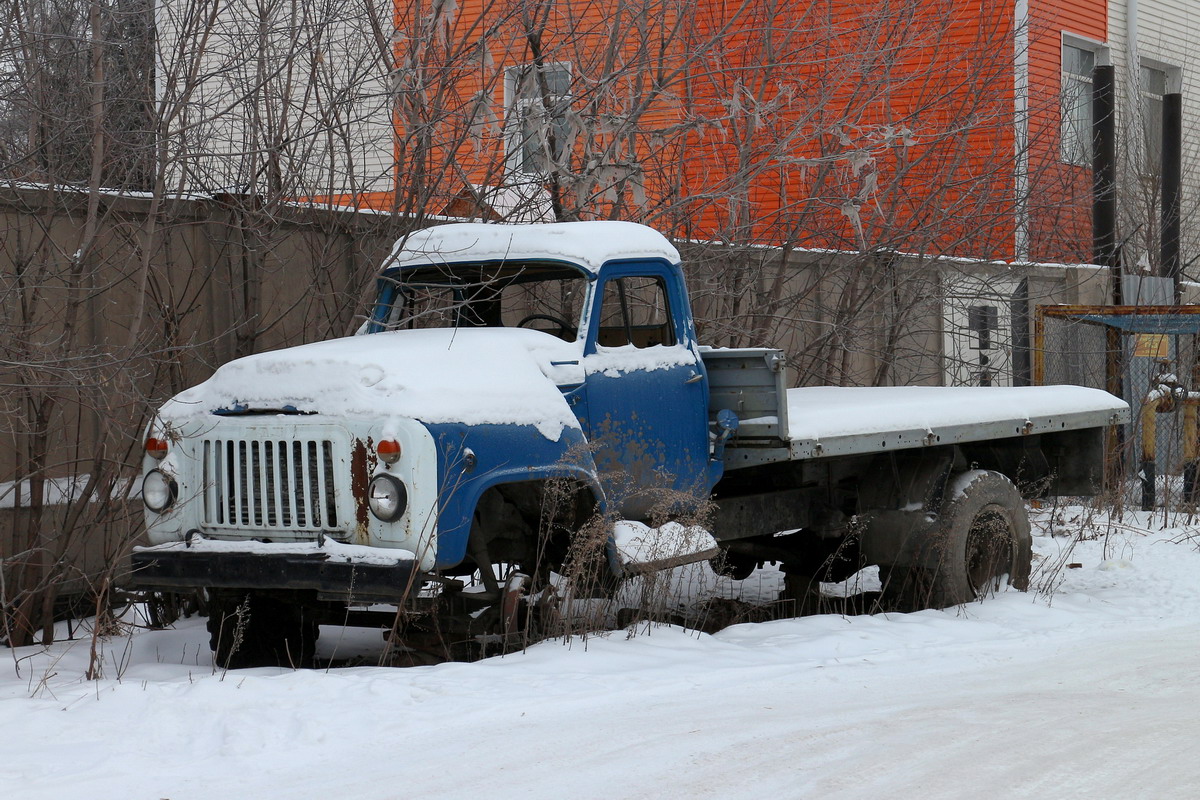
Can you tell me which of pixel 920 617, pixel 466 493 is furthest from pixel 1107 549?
pixel 466 493

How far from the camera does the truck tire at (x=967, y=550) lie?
7.92 m

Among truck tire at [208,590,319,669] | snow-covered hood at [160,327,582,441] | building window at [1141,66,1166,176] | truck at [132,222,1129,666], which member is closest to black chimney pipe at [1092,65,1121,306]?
building window at [1141,66,1166,176]

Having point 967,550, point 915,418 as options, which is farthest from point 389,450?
point 967,550

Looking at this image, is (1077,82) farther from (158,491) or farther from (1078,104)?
(158,491)

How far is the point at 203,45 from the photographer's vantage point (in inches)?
292

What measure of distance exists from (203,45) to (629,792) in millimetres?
4998

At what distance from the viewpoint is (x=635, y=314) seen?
7324 millimetres

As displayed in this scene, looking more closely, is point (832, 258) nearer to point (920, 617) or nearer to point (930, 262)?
point (930, 262)

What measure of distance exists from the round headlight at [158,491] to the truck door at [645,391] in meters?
1.99

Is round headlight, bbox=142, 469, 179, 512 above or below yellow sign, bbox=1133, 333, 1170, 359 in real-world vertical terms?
below

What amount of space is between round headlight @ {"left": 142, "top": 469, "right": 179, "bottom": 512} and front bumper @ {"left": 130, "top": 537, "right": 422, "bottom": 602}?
20 cm

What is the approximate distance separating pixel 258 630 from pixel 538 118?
12.4 feet

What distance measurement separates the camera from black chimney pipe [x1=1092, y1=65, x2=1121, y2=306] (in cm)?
1573

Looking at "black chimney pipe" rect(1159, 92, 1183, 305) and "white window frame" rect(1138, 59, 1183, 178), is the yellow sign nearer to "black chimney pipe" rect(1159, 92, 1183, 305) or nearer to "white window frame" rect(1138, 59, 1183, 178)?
"black chimney pipe" rect(1159, 92, 1183, 305)
